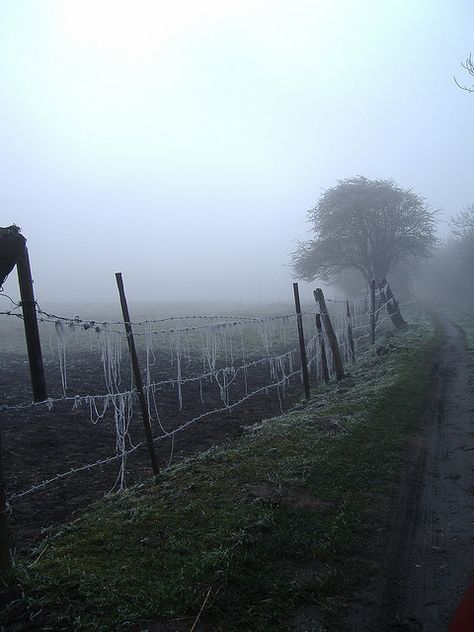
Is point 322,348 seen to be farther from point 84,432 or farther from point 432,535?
point 432,535

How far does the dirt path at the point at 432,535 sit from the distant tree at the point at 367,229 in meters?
34.1

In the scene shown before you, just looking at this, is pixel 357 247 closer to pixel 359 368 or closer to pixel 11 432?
pixel 359 368

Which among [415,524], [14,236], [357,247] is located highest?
[357,247]

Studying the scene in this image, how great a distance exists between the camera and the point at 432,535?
4867 mm

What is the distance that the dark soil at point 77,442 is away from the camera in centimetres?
668

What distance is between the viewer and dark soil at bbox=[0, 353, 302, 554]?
6680 mm

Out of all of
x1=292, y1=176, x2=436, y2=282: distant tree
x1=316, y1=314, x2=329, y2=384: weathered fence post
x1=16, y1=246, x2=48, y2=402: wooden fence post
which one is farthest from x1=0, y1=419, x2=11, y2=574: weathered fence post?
x1=292, y1=176, x2=436, y2=282: distant tree

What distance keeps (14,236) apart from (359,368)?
41.2ft

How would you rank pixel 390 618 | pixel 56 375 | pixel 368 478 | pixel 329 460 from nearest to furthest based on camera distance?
pixel 390 618, pixel 368 478, pixel 329 460, pixel 56 375

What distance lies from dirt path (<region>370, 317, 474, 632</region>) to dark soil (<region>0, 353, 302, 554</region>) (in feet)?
12.5

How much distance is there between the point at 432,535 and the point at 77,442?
6.96 m

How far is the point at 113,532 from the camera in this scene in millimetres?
5137

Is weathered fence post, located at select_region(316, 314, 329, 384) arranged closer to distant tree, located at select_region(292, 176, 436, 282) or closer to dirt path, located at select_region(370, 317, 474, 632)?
dirt path, located at select_region(370, 317, 474, 632)

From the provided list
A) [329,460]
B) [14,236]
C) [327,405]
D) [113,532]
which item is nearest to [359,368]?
[327,405]
